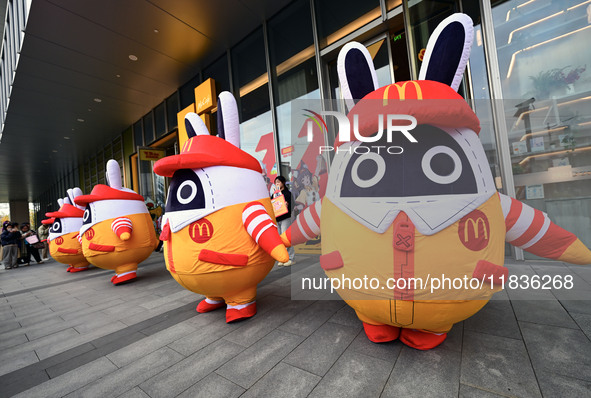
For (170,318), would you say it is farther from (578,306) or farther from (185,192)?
(578,306)

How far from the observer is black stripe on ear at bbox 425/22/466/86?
164 centimetres

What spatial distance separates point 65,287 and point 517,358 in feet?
21.5

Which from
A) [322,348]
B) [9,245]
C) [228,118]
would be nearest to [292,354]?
[322,348]

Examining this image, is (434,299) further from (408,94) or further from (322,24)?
(322,24)

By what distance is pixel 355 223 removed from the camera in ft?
5.49

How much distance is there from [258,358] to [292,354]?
0.80ft

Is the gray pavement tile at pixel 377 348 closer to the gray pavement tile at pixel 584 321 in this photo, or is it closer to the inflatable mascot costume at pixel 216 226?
the inflatable mascot costume at pixel 216 226

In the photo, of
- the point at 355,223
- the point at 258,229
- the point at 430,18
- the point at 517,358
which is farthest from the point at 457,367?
the point at 430,18

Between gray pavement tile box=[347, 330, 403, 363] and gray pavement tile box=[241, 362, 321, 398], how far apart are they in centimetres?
42

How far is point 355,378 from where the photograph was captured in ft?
5.12

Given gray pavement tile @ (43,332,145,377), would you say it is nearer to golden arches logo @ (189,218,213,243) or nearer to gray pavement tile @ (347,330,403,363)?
golden arches logo @ (189,218,213,243)

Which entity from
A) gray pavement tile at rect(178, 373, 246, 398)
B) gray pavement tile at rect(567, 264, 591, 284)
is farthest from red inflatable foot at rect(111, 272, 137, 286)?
gray pavement tile at rect(567, 264, 591, 284)

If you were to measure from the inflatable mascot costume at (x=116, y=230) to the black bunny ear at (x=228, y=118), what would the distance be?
234 cm

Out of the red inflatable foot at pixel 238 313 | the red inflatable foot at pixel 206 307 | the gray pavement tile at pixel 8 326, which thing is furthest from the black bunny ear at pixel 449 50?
the gray pavement tile at pixel 8 326
